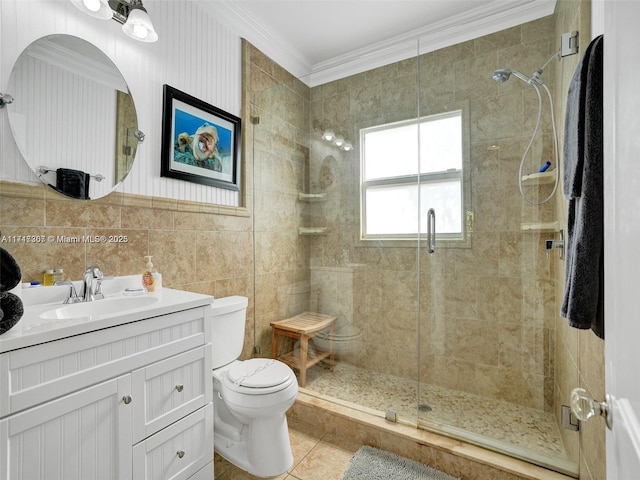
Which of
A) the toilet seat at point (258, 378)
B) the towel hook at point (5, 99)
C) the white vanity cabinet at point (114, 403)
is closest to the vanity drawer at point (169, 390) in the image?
the white vanity cabinet at point (114, 403)

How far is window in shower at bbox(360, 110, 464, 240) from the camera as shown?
2.02 m

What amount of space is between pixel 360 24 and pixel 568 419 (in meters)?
2.70

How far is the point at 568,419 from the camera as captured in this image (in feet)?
4.90

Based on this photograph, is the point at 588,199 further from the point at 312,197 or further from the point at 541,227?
the point at 312,197

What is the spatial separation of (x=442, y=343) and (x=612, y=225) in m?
1.75

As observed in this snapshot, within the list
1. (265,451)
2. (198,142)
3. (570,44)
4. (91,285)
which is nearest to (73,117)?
(198,142)

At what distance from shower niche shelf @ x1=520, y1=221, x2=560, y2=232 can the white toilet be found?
1.58 m

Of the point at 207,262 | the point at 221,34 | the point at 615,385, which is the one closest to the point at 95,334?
the point at 207,262

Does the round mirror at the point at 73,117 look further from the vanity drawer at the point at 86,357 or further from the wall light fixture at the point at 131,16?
the vanity drawer at the point at 86,357

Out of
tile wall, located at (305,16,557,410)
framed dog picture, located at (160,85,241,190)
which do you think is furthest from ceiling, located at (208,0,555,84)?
framed dog picture, located at (160,85,241,190)

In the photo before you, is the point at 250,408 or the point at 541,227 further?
the point at 541,227

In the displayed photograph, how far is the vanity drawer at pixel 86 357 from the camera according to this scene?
812 mm

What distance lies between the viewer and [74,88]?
4.45ft

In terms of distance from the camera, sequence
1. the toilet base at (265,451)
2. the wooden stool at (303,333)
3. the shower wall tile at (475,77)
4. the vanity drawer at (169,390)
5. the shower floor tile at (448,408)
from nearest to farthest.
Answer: the vanity drawer at (169,390)
the toilet base at (265,451)
the shower floor tile at (448,408)
the shower wall tile at (475,77)
the wooden stool at (303,333)
